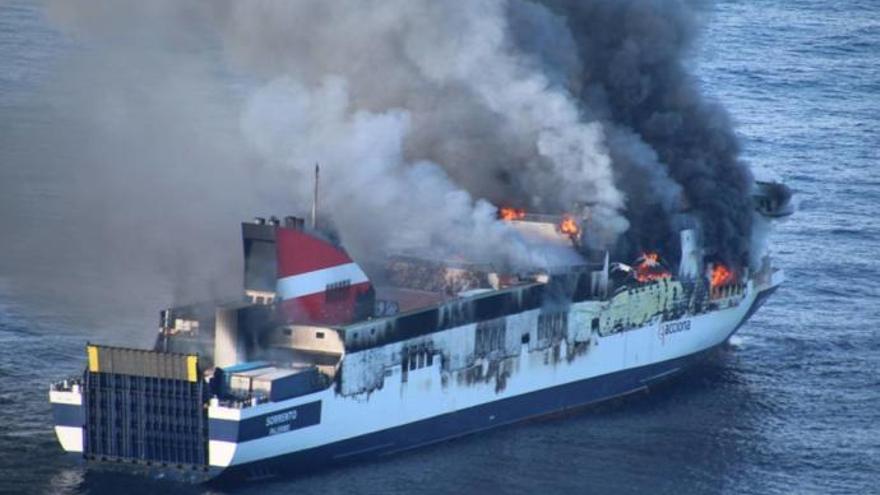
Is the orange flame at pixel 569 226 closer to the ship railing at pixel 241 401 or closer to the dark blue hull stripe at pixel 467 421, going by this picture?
→ the dark blue hull stripe at pixel 467 421

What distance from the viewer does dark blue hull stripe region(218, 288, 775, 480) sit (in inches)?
3949

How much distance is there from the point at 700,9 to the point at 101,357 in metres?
52.7

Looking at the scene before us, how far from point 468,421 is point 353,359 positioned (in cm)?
947

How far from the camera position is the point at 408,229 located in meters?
116

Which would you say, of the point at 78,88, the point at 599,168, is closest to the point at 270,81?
the point at 599,168

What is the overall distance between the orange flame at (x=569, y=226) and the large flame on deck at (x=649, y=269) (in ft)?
13.7

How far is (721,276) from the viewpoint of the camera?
127m

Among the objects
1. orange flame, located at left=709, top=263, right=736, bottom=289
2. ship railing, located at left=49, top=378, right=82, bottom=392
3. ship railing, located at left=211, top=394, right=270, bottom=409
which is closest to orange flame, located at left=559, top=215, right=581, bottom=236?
orange flame, located at left=709, top=263, right=736, bottom=289

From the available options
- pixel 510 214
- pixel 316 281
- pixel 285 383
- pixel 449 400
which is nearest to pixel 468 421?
pixel 449 400

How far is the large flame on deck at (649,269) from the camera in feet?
397

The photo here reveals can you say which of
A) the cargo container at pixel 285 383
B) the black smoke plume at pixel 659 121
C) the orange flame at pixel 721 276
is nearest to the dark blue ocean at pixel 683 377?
the cargo container at pixel 285 383

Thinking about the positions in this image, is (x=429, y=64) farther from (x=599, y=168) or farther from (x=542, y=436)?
(x=542, y=436)

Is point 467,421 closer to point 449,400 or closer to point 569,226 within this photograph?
point 449,400

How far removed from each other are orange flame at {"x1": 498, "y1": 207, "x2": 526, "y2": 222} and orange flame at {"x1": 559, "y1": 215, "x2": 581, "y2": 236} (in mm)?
2686
